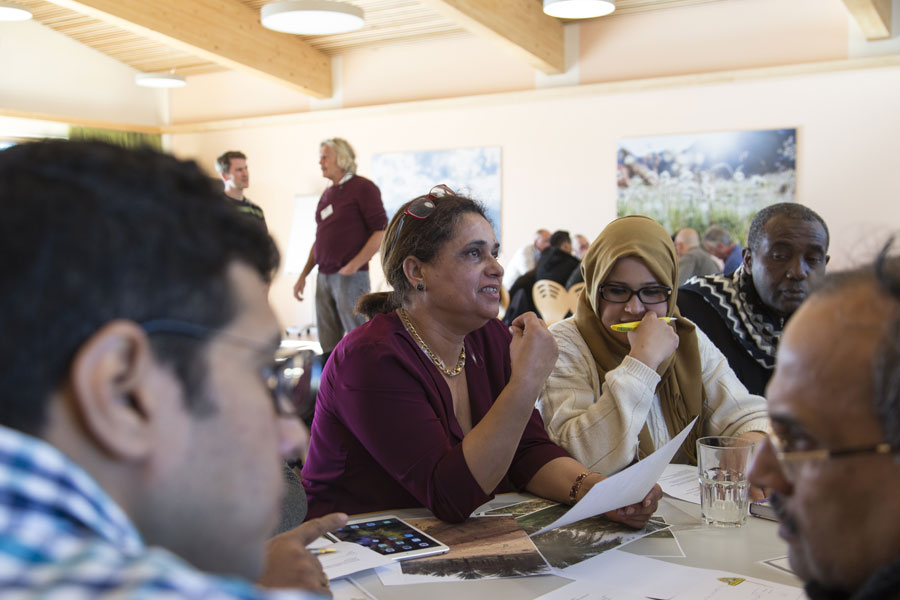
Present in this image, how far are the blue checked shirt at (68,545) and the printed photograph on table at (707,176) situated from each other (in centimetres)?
823

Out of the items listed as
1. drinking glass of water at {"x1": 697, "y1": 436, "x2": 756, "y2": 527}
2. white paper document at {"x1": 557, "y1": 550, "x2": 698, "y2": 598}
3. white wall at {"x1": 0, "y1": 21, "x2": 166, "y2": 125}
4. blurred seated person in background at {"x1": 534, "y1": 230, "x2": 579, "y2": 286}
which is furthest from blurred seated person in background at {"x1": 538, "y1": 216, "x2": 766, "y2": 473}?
white wall at {"x1": 0, "y1": 21, "x2": 166, "y2": 125}

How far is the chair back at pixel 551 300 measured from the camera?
5.43 metres

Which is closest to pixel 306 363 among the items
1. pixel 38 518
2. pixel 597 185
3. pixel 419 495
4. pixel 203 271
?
pixel 203 271

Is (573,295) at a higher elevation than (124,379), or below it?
below

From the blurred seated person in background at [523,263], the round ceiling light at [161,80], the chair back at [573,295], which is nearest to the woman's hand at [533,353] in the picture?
the chair back at [573,295]

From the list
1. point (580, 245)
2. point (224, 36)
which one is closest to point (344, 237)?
point (580, 245)

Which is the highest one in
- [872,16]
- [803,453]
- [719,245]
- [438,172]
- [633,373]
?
[872,16]

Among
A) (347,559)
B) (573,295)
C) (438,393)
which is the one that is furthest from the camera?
(573,295)

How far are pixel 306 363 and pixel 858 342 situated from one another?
0.57 meters

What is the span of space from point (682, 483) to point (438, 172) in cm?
837

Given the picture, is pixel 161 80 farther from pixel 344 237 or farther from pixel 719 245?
pixel 719 245

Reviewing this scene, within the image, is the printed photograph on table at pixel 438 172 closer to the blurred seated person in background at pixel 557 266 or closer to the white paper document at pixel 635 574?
the blurred seated person in background at pixel 557 266

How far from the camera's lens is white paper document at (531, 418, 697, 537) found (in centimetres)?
139

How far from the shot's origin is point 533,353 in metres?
1.80
